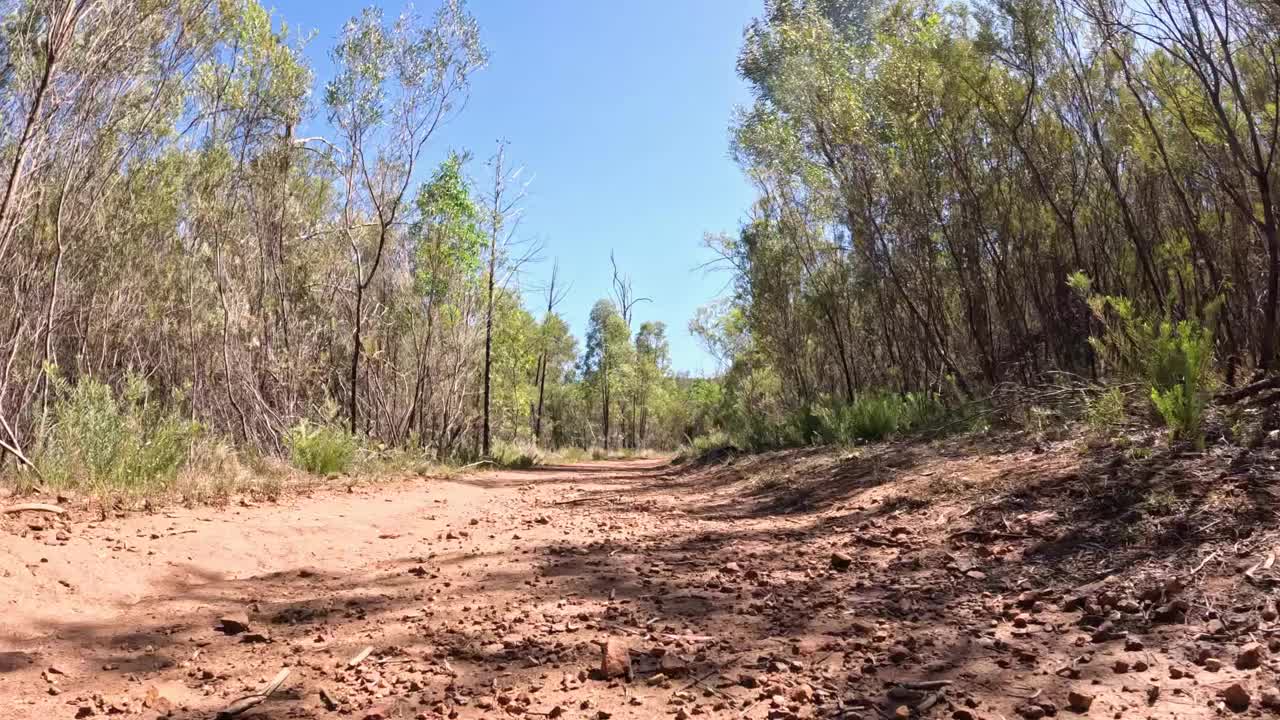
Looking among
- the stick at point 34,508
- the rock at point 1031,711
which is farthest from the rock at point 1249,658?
the stick at point 34,508

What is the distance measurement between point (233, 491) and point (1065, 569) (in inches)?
230

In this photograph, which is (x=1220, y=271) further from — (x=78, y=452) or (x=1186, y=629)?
(x=78, y=452)

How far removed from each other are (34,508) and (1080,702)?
5.02 metres

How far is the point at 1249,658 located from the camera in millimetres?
1886

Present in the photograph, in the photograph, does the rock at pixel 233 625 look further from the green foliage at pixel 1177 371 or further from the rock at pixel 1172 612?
the green foliage at pixel 1177 371

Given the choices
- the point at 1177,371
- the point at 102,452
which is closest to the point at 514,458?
the point at 102,452

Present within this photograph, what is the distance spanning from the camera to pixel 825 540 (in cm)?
409

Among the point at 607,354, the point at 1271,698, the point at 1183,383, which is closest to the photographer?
the point at 1271,698

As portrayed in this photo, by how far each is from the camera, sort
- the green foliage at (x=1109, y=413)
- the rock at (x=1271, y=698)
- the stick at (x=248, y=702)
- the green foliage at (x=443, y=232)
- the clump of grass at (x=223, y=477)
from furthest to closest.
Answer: the green foliage at (x=443, y=232) < the clump of grass at (x=223, y=477) < the green foliage at (x=1109, y=413) < the stick at (x=248, y=702) < the rock at (x=1271, y=698)

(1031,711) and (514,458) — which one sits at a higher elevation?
(1031,711)

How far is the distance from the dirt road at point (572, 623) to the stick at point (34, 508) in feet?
0.35

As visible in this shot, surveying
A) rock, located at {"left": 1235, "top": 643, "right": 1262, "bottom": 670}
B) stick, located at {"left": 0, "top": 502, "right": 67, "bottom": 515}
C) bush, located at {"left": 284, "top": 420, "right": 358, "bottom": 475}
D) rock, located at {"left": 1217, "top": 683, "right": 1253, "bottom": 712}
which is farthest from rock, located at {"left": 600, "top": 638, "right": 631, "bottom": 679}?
bush, located at {"left": 284, "top": 420, "right": 358, "bottom": 475}

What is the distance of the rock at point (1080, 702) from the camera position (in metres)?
1.80

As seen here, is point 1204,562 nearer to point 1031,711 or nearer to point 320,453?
point 1031,711
